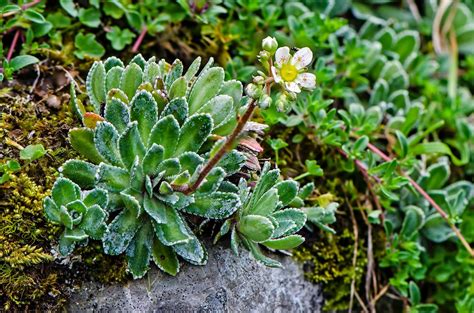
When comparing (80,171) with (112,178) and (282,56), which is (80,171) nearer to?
(112,178)

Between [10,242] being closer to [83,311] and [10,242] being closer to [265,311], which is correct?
[83,311]

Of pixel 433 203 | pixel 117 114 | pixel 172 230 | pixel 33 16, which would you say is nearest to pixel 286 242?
pixel 172 230

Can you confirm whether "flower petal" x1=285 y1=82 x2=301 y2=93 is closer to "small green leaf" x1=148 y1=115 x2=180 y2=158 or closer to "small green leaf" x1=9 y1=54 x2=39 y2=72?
"small green leaf" x1=148 y1=115 x2=180 y2=158

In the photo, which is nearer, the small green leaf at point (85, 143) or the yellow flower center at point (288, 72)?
the yellow flower center at point (288, 72)

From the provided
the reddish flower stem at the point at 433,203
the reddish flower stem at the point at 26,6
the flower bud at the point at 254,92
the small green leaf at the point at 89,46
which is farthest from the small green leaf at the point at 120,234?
the reddish flower stem at the point at 433,203

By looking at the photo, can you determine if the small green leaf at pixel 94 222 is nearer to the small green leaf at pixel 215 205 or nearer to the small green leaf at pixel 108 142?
the small green leaf at pixel 108 142

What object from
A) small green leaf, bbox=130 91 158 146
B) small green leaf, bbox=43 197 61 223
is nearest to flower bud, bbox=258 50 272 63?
small green leaf, bbox=130 91 158 146

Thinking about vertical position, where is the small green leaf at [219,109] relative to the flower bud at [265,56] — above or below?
below

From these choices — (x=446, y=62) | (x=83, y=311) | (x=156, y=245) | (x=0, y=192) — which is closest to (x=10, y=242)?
(x=0, y=192)
